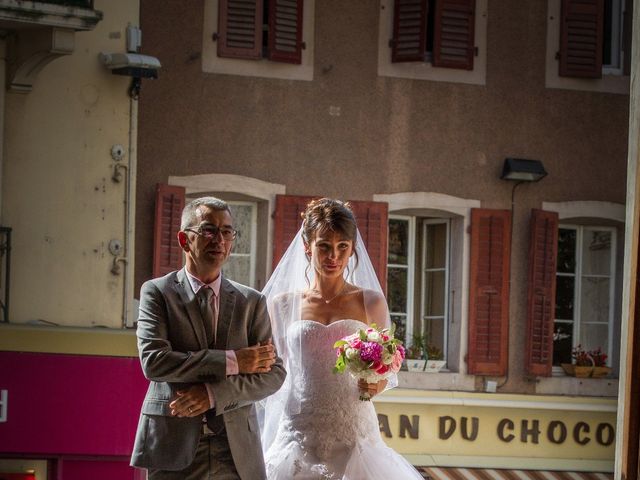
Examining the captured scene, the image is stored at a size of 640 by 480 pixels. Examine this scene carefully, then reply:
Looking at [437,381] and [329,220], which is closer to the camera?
[329,220]

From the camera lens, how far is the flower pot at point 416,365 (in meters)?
16.1

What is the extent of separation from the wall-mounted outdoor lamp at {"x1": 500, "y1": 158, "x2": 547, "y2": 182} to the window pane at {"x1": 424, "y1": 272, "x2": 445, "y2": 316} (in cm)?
120

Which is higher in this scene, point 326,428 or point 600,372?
point 326,428

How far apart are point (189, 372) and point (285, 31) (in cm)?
1003

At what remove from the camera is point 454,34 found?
1612 centimetres

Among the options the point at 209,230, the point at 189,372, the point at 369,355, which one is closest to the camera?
the point at 189,372

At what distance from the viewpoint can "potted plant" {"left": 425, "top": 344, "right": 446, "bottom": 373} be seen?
16141 mm

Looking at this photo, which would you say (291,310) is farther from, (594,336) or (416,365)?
(594,336)

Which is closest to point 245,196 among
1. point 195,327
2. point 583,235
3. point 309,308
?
point 583,235

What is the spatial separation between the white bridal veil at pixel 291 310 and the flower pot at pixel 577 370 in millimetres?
8899

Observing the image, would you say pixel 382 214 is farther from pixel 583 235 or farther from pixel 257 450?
pixel 257 450

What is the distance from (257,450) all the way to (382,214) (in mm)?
9983

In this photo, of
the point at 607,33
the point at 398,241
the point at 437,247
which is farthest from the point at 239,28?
the point at 607,33

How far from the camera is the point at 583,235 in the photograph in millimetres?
16844
